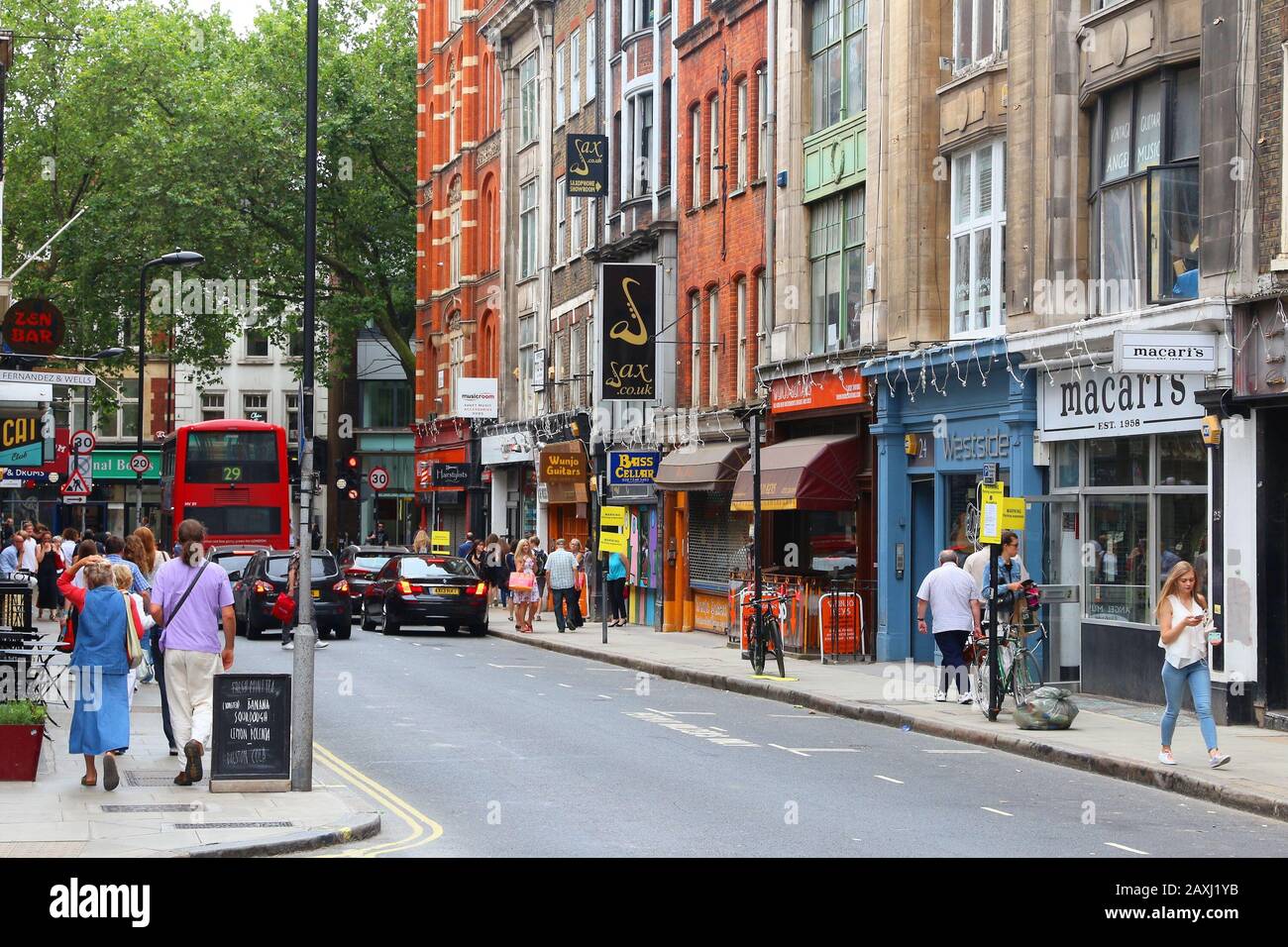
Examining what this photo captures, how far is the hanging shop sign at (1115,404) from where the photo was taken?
19766mm

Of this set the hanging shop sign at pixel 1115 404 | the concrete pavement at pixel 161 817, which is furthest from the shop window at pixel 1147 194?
the concrete pavement at pixel 161 817

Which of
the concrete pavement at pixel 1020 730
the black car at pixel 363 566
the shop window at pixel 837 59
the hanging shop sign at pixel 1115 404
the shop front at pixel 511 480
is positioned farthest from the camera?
the shop front at pixel 511 480

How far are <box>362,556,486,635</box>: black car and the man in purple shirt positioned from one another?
70.8 feet

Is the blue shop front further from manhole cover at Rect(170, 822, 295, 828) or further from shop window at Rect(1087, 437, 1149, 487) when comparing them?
manhole cover at Rect(170, 822, 295, 828)

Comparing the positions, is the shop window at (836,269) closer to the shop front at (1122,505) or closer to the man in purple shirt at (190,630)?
the shop front at (1122,505)

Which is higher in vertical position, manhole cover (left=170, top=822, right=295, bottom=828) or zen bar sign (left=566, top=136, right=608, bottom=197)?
zen bar sign (left=566, top=136, right=608, bottom=197)

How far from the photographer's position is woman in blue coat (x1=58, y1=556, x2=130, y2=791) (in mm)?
13461

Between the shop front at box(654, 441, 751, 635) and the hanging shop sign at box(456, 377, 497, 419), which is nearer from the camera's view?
the shop front at box(654, 441, 751, 635)

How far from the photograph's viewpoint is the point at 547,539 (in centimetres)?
4809

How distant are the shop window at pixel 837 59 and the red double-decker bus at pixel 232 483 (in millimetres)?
15723

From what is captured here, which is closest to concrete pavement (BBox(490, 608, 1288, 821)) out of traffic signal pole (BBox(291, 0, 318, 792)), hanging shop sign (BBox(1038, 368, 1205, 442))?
hanging shop sign (BBox(1038, 368, 1205, 442))

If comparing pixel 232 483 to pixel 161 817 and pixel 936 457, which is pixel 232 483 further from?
pixel 161 817

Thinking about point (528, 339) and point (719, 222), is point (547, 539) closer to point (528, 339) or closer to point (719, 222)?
point (528, 339)

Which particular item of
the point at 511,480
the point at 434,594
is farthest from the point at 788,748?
the point at 511,480
